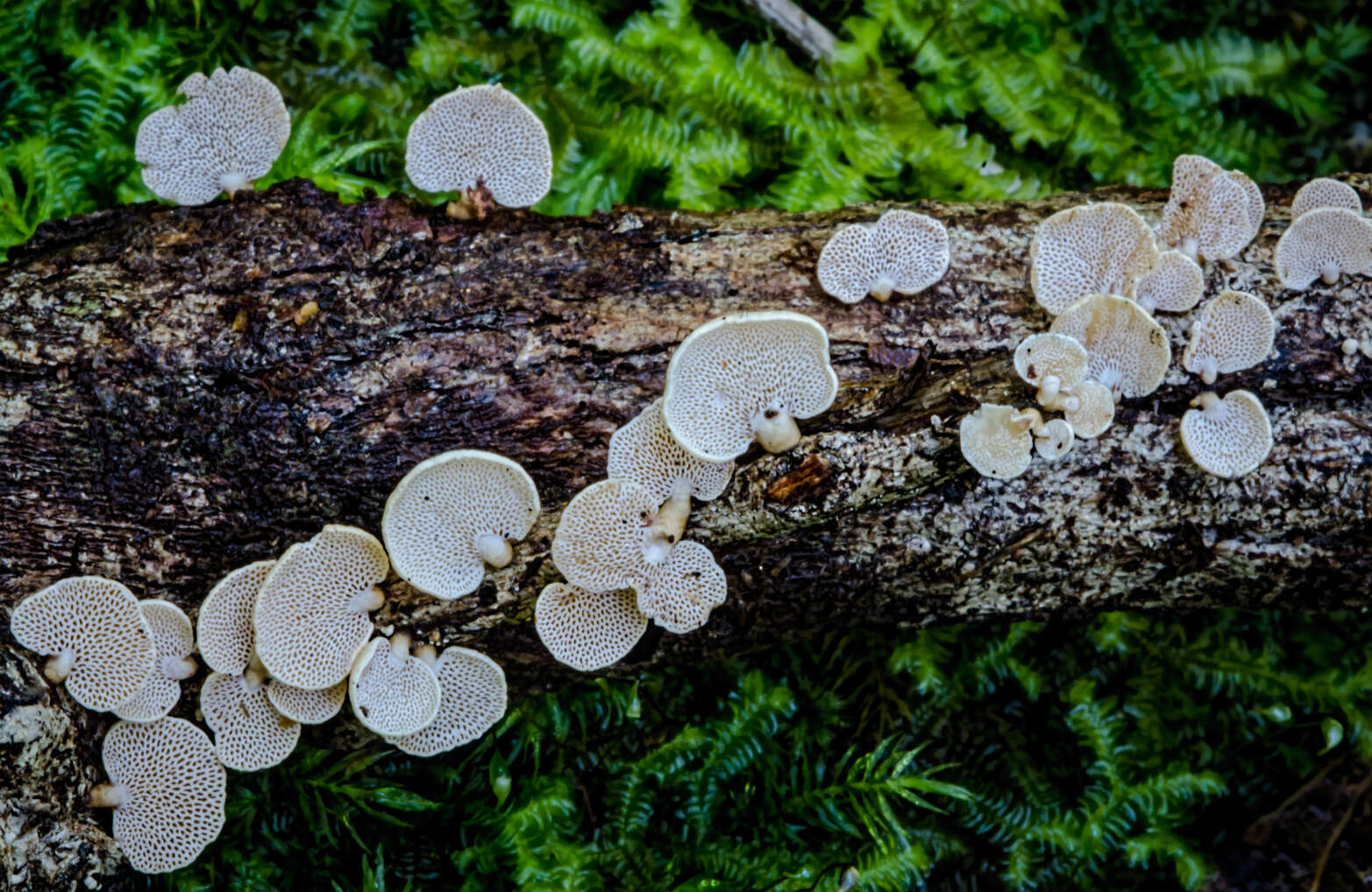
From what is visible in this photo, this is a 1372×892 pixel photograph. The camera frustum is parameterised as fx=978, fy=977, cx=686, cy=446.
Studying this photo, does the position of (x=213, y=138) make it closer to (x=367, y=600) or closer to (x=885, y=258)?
(x=367, y=600)

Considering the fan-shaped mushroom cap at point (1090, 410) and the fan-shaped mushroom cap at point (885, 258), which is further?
the fan-shaped mushroom cap at point (885, 258)

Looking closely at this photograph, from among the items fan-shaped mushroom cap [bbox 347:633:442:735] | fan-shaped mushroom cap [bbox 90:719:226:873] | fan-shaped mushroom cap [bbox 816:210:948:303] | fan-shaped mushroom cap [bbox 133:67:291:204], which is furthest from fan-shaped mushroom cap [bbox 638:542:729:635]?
fan-shaped mushroom cap [bbox 133:67:291:204]

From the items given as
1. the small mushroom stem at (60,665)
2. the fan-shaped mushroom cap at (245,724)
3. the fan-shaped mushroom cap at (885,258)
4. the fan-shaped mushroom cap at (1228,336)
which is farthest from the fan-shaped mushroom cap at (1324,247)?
the small mushroom stem at (60,665)

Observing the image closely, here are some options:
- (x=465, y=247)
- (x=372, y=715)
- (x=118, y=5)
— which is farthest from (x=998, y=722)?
(x=118, y=5)

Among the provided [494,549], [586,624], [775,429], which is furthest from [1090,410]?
[494,549]

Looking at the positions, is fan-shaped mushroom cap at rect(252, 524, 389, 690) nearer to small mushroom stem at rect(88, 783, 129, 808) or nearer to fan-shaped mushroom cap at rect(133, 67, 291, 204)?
small mushroom stem at rect(88, 783, 129, 808)

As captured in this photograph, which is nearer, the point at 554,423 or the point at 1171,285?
the point at 554,423

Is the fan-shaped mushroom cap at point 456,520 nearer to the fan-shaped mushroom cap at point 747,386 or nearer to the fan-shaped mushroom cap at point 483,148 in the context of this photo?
the fan-shaped mushroom cap at point 747,386
